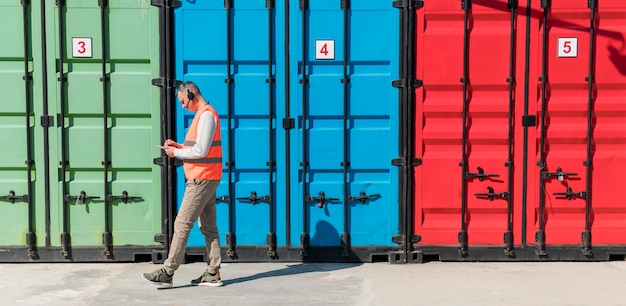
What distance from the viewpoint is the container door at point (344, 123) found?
8.71 m

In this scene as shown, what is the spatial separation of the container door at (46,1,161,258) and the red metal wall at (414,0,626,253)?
8.37ft

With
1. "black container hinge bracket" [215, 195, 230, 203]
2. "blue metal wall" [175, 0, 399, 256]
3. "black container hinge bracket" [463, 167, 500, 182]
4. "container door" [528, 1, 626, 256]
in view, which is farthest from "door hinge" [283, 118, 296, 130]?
"container door" [528, 1, 626, 256]

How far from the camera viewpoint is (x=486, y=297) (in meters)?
7.62

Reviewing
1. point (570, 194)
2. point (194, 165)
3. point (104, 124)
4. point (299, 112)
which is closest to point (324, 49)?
point (299, 112)

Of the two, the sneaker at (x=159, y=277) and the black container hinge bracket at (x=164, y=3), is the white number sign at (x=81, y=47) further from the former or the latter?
the sneaker at (x=159, y=277)

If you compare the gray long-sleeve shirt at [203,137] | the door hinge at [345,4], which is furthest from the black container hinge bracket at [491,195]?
the gray long-sleeve shirt at [203,137]

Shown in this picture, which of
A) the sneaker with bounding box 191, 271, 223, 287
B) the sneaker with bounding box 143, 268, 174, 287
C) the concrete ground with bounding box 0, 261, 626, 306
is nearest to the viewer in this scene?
the concrete ground with bounding box 0, 261, 626, 306

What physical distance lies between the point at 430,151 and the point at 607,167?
1.69 m

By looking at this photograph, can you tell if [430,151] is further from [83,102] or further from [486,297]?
[83,102]

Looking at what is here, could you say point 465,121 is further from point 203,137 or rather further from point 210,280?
point 210,280

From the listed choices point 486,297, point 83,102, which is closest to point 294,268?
point 486,297

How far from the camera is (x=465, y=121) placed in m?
8.74

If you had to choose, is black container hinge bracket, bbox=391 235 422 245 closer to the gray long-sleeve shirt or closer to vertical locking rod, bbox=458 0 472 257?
vertical locking rod, bbox=458 0 472 257

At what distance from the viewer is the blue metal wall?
28.5 feet
